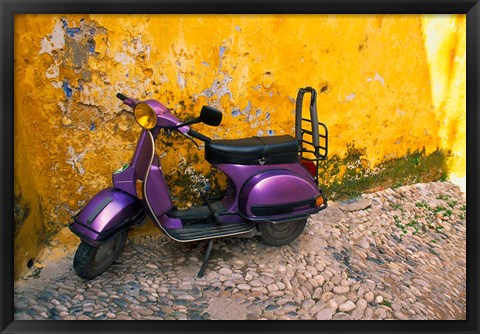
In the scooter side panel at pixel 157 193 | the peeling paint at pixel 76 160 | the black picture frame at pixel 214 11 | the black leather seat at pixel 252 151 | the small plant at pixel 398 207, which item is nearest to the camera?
the black picture frame at pixel 214 11

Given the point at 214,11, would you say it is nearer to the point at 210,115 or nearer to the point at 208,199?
the point at 210,115

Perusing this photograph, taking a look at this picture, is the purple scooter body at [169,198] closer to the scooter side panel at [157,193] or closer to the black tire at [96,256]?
the scooter side panel at [157,193]

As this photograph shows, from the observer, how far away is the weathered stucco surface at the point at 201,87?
3391 millimetres

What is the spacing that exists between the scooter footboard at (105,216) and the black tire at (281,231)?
109cm

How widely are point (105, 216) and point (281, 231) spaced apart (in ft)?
4.88

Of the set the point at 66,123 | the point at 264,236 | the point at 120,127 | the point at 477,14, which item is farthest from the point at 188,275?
the point at 477,14

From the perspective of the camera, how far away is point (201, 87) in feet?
12.3

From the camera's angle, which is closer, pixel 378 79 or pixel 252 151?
pixel 252 151

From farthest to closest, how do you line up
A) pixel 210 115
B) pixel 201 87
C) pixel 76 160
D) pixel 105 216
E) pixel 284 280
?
1. pixel 201 87
2. pixel 76 160
3. pixel 284 280
4. pixel 105 216
5. pixel 210 115

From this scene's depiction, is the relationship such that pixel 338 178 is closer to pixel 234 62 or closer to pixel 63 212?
pixel 234 62

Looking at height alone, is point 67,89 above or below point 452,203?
above

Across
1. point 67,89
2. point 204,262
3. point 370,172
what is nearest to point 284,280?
point 204,262

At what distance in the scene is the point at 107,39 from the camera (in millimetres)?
3443

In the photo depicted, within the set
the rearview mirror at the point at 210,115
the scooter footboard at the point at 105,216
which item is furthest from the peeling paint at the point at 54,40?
the rearview mirror at the point at 210,115
